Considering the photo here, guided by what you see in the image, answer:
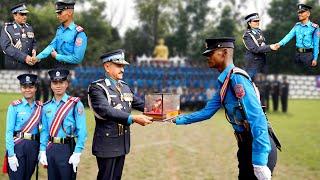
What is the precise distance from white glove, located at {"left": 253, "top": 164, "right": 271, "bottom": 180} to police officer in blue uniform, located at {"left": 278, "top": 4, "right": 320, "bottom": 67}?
1.50 meters

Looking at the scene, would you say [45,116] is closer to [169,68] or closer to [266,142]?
[266,142]

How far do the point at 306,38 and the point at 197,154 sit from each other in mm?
5571

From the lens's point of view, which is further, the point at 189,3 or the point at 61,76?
the point at 189,3

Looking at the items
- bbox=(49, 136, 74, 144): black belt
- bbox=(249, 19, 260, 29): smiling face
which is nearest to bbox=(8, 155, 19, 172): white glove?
bbox=(49, 136, 74, 144): black belt

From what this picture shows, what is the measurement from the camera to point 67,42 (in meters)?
5.82

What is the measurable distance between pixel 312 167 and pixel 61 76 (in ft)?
19.0

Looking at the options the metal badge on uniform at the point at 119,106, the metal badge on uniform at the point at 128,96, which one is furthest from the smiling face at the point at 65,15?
the metal badge on uniform at the point at 119,106

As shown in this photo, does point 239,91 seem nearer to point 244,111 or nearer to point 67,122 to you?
point 244,111

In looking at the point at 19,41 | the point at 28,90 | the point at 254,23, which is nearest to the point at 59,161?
the point at 28,90

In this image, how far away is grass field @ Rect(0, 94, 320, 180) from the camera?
8281 millimetres

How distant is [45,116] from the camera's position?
538cm

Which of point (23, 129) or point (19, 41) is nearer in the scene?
point (23, 129)

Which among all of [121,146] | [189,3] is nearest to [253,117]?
[121,146]

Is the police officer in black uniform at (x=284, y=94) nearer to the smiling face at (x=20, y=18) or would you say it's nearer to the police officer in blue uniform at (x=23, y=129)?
the smiling face at (x=20, y=18)
